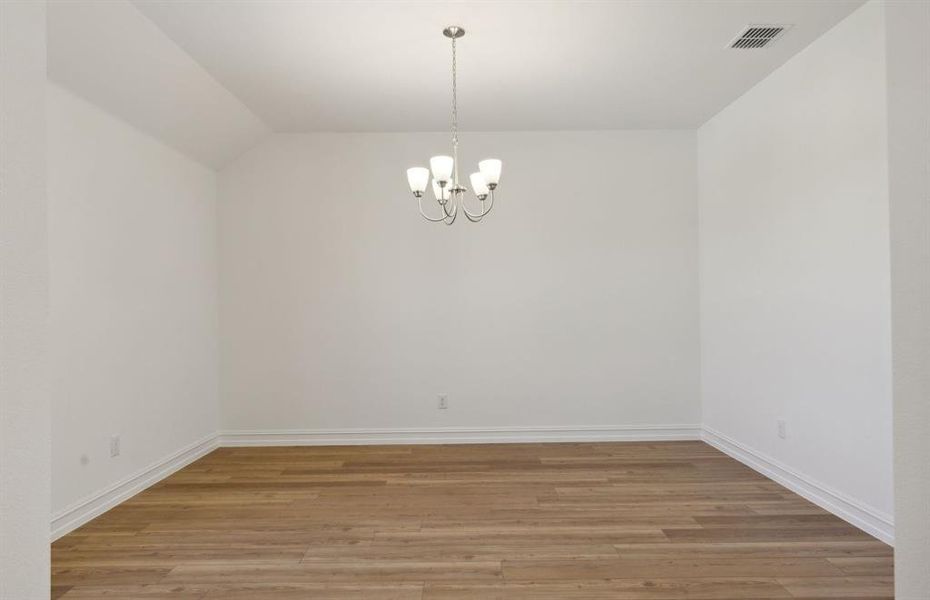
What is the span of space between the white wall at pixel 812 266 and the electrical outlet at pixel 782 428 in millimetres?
44

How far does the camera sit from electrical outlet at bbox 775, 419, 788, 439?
12.1ft

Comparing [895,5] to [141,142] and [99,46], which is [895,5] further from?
[141,142]

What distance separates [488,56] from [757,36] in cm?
164

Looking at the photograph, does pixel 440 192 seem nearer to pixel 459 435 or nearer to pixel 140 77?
pixel 140 77

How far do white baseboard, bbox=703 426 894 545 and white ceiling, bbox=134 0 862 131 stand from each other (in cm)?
277

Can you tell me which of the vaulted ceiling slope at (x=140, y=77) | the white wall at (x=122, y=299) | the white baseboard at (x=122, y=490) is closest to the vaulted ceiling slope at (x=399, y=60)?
the vaulted ceiling slope at (x=140, y=77)

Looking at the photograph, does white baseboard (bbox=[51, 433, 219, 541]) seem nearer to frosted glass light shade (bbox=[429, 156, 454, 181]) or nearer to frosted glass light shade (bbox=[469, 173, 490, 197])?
frosted glass light shade (bbox=[429, 156, 454, 181])

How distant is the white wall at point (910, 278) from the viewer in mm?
1184

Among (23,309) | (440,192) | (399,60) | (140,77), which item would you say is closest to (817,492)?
(440,192)

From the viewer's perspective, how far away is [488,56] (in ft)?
11.4

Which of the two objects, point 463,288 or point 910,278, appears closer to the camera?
point 910,278

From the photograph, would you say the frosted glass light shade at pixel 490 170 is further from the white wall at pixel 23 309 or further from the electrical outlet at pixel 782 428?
the electrical outlet at pixel 782 428

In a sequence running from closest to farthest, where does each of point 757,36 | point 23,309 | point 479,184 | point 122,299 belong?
point 23,309, point 479,184, point 757,36, point 122,299

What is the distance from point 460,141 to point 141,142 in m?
2.60
